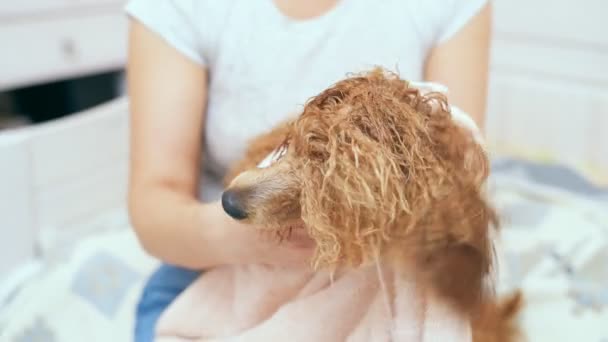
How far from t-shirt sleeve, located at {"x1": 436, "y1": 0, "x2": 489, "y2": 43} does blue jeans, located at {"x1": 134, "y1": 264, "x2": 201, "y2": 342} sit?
1.12 feet

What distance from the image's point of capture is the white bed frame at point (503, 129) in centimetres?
122

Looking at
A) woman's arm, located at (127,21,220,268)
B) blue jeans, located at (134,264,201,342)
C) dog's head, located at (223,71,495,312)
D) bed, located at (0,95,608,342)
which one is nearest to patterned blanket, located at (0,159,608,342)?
bed, located at (0,95,608,342)

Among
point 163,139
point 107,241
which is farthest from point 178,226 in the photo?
point 107,241

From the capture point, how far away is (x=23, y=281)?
1109 mm

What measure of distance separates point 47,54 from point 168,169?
39.5 inches

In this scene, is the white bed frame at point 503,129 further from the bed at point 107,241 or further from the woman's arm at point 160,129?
the woman's arm at point 160,129

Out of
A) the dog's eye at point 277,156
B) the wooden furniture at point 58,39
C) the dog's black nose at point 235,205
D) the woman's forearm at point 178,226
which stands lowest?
the wooden furniture at point 58,39

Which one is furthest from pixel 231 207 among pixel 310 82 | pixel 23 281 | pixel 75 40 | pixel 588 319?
pixel 75 40

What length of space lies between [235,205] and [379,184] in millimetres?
85

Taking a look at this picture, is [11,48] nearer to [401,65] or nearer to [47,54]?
[47,54]

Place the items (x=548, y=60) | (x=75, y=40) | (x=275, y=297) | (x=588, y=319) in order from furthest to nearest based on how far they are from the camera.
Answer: (x=75, y=40) < (x=548, y=60) < (x=588, y=319) < (x=275, y=297)

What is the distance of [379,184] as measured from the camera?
394mm

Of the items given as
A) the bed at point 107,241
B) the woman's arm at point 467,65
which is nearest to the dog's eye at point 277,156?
the woman's arm at point 467,65

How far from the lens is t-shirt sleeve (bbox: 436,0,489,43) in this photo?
69cm
